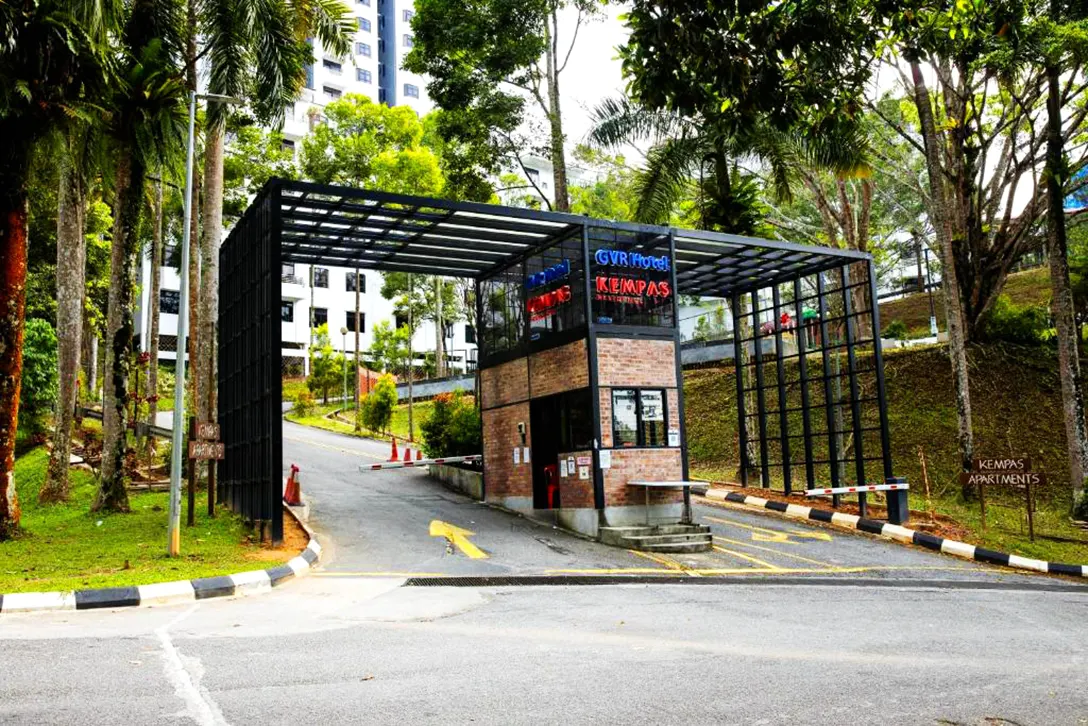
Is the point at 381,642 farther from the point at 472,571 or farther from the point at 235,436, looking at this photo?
the point at 235,436

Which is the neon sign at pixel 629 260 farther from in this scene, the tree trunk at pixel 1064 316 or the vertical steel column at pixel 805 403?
the tree trunk at pixel 1064 316

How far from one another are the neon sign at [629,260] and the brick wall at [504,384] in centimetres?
312

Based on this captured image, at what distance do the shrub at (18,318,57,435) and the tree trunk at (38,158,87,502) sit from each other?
274 inches

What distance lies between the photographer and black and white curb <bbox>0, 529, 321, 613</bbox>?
8828 mm

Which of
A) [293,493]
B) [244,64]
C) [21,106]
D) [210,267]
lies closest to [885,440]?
[293,493]

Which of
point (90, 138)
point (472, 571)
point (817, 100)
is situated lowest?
point (472, 571)

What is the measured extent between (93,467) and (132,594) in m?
16.6

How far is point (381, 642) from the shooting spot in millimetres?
7223

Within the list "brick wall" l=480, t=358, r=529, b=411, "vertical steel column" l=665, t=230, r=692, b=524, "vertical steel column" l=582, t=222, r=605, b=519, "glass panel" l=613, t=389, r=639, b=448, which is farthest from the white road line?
"brick wall" l=480, t=358, r=529, b=411

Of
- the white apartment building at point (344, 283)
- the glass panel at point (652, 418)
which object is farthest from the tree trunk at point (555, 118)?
the white apartment building at point (344, 283)

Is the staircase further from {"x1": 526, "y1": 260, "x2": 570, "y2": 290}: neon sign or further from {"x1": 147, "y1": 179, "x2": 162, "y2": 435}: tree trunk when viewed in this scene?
{"x1": 147, "y1": 179, "x2": 162, "y2": 435}: tree trunk

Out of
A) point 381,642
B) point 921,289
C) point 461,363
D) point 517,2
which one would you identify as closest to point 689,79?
point 381,642

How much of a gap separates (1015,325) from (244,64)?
24.5m

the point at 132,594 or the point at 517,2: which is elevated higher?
the point at 517,2
